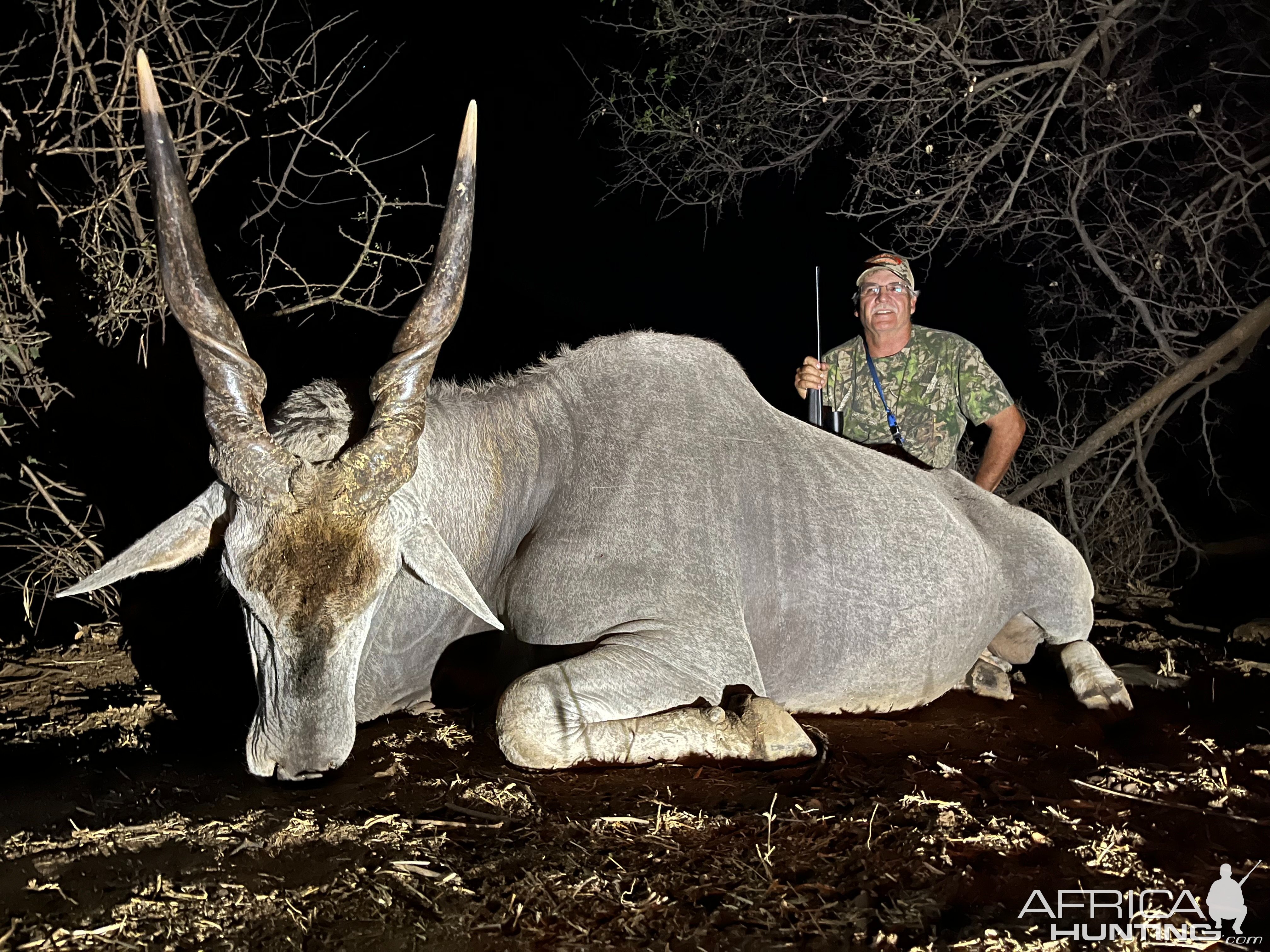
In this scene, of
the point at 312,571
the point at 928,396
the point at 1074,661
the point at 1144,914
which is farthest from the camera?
the point at 928,396

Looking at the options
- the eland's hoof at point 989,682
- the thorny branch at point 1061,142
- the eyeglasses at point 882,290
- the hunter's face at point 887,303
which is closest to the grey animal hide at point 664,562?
the eland's hoof at point 989,682

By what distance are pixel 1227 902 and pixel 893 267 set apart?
4.00m

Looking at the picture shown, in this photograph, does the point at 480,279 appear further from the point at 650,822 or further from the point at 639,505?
the point at 650,822

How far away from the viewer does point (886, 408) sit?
5938 millimetres

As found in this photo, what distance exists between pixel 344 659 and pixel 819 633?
1.97 m

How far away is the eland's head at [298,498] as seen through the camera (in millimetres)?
3184

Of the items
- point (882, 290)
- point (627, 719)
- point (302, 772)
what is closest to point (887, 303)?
point (882, 290)

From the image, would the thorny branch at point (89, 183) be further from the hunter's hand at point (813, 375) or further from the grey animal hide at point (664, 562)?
the hunter's hand at point (813, 375)

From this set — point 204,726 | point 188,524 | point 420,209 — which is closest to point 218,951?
point 188,524

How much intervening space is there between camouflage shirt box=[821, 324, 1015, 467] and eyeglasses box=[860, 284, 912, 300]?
24 cm

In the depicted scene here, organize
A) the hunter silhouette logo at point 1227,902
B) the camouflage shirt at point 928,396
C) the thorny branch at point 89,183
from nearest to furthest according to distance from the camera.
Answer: the hunter silhouette logo at point 1227,902 → the thorny branch at point 89,183 → the camouflage shirt at point 928,396

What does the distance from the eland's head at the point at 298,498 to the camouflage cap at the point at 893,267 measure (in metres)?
3.23

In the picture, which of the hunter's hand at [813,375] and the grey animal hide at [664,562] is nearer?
the grey animal hide at [664,562]

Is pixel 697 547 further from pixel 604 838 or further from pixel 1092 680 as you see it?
pixel 1092 680
